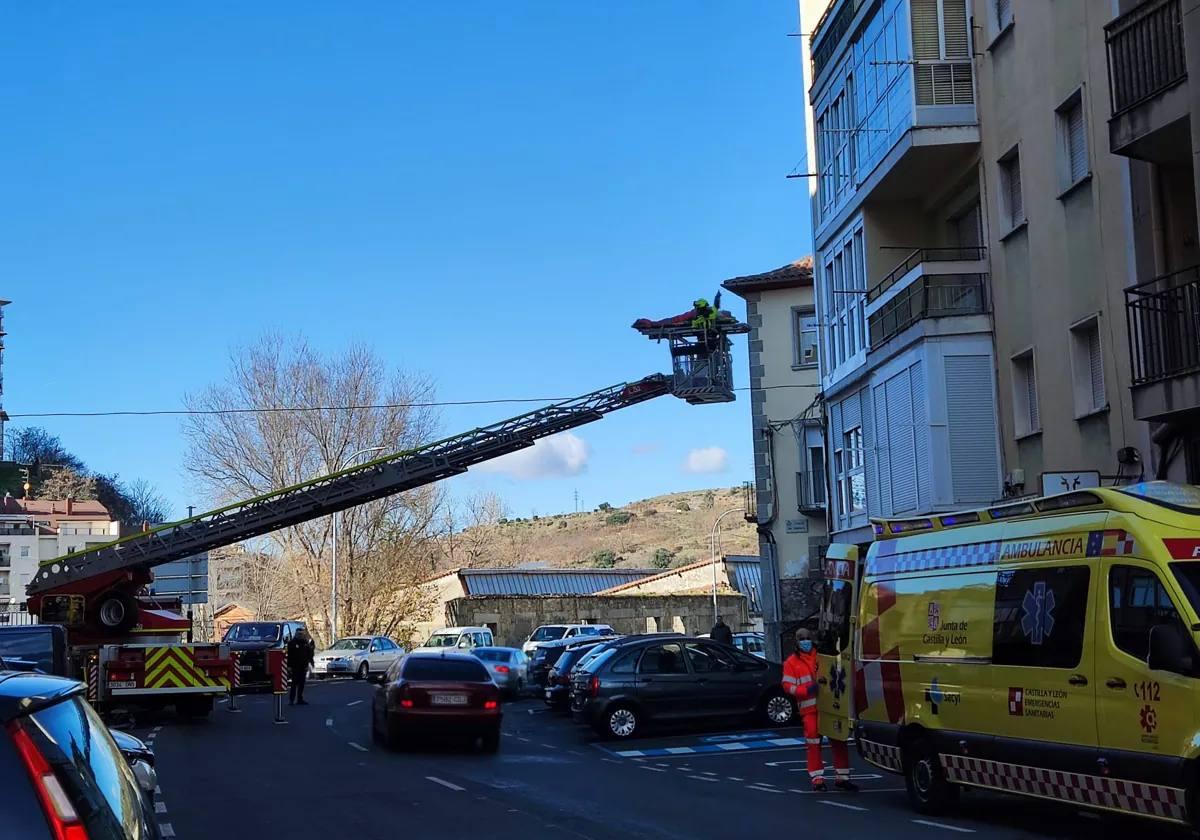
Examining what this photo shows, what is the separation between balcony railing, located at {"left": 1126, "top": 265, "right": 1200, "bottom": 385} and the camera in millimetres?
14984

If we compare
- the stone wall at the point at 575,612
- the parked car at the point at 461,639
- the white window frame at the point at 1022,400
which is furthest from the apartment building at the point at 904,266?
the stone wall at the point at 575,612

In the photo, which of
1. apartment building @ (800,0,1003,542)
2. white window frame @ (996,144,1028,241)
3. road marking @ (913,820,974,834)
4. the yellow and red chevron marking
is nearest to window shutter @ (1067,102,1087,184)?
white window frame @ (996,144,1028,241)

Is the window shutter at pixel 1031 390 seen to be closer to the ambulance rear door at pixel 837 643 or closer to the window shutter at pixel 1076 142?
the window shutter at pixel 1076 142

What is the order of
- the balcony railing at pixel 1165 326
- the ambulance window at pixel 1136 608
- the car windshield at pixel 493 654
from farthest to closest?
the car windshield at pixel 493 654 < the balcony railing at pixel 1165 326 < the ambulance window at pixel 1136 608

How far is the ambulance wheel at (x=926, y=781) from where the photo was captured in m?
12.9

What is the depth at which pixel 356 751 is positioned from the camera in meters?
20.3

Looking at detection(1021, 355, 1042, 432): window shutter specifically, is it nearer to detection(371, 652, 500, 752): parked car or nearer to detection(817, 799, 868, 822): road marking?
detection(817, 799, 868, 822): road marking

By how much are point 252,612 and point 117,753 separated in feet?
173

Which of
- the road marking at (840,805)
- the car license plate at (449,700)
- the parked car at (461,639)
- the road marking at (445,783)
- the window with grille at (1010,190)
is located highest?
the window with grille at (1010,190)

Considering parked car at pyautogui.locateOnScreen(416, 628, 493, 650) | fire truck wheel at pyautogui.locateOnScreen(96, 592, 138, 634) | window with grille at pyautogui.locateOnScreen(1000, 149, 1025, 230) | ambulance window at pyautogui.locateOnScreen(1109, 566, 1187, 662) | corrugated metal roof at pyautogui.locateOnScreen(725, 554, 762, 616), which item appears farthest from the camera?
corrugated metal roof at pyautogui.locateOnScreen(725, 554, 762, 616)

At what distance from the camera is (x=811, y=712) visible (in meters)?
15.2

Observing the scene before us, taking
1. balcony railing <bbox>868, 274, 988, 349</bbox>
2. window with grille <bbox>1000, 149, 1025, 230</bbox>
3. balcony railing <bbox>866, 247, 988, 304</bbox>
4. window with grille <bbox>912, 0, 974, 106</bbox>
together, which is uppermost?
window with grille <bbox>912, 0, 974, 106</bbox>

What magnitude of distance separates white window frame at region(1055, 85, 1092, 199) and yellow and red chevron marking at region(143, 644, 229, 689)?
56.5ft

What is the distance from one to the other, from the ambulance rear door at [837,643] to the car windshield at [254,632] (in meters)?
23.4
